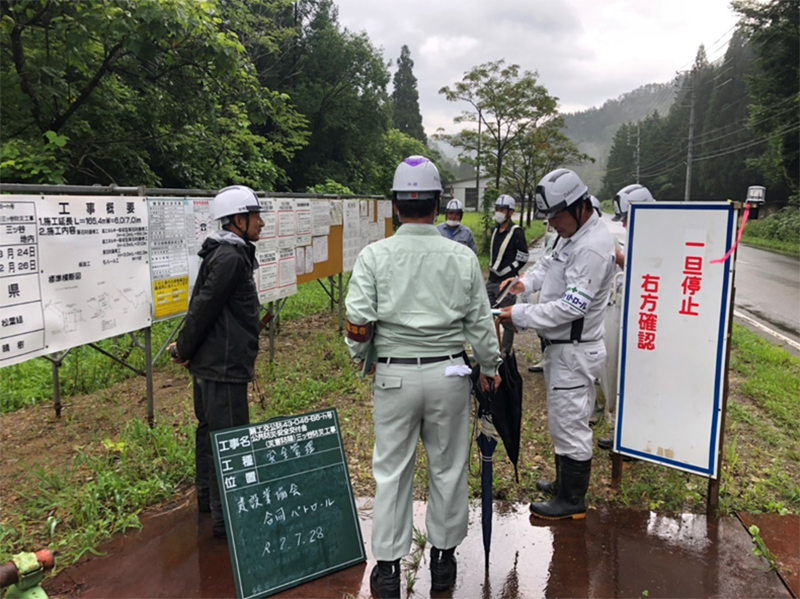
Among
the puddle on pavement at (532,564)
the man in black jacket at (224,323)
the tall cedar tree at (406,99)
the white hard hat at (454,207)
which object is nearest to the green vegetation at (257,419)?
the puddle on pavement at (532,564)

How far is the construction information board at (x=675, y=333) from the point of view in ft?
10.2

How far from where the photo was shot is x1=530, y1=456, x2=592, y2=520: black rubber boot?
10.7ft

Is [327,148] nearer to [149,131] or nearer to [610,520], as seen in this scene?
[149,131]

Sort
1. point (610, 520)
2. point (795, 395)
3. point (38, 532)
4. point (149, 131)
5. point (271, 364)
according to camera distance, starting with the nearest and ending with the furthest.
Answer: point (38, 532), point (610, 520), point (795, 395), point (271, 364), point (149, 131)

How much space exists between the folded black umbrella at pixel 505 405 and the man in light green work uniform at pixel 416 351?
242mm

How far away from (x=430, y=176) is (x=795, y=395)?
488cm

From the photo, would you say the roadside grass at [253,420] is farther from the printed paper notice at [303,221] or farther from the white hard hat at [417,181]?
the white hard hat at [417,181]

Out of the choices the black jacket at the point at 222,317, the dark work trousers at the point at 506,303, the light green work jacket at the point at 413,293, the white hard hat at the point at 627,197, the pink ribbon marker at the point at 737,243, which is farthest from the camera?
the dark work trousers at the point at 506,303

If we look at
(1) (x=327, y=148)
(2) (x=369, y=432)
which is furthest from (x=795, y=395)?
(1) (x=327, y=148)

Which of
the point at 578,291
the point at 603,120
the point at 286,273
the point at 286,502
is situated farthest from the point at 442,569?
the point at 603,120

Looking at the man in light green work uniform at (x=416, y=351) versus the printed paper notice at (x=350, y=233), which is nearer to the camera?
the man in light green work uniform at (x=416, y=351)

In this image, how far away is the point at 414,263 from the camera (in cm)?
252

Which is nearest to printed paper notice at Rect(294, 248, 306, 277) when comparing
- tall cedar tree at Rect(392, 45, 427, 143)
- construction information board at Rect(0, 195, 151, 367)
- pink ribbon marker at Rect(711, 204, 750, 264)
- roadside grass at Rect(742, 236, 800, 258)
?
construction information board at Rect(0, 195, 151, 367)

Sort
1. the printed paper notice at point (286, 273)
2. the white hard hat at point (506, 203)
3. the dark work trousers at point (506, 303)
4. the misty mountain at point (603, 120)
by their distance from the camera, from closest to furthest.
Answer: the printed paper notice at point (286, 273) → the dark work trousers at point (506, 303) → the white hard hat at point (506, 203) → the misty mountain at point (603, 120)
